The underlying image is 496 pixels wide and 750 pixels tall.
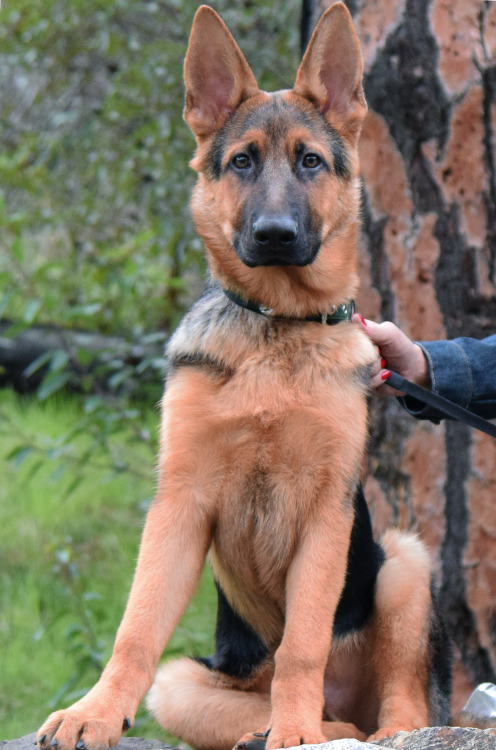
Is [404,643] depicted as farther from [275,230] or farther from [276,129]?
[276,129]

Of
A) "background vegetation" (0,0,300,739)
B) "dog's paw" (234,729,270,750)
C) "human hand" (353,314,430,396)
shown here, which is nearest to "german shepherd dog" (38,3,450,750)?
"dog's paw" (234,729,270,750)

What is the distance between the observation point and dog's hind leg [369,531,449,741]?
306cm

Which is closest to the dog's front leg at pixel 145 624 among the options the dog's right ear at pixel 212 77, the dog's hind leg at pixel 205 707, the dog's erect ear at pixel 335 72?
the dog's hind leg at pixel 205 707

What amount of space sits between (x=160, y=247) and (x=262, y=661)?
10.7ft

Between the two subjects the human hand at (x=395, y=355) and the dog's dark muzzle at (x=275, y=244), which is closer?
the dog's dark muzzle at (x=275, y=244)

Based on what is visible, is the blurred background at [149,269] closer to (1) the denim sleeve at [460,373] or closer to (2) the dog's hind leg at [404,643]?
(1) the denim sleeve at [460,373]

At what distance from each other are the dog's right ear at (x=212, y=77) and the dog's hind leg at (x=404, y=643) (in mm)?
1937

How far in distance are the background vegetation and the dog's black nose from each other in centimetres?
158

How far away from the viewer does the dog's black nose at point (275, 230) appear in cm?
287

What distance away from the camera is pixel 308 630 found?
9.02 ft

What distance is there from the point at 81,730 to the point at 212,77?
2.40m

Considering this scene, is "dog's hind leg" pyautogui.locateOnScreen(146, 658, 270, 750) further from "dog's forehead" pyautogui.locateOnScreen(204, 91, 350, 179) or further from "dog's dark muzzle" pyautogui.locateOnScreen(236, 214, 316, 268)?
"dog's forehead" pyautogui.locateOnScreen(204, 91, 350, 179)

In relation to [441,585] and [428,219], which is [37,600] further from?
[428,219]

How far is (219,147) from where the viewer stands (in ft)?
10.9
